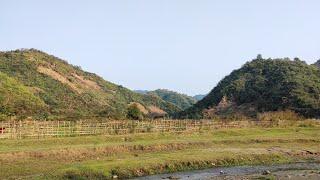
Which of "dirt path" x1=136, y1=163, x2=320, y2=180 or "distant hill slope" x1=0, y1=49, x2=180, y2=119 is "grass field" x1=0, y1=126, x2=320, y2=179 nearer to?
"dirt path" x1=136, y1=163, x2=320, y2=180

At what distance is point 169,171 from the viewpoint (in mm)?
30266

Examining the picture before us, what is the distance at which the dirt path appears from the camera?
28.1 meters

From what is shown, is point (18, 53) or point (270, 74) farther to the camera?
point (18, 53)

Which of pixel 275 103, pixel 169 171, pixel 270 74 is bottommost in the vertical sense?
pixel 169 171

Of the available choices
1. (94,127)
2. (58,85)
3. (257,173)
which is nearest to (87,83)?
(58,85)

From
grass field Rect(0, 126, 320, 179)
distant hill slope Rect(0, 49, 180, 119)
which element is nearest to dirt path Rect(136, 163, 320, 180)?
grass field Rect(0, 126, 320, 179)

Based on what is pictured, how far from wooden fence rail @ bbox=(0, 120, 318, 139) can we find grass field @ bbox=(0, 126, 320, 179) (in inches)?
107

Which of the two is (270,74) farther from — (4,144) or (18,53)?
(4,144)

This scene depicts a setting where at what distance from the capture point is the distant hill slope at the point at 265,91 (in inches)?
3514

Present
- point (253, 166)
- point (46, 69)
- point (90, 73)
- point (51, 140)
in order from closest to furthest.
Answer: point (253, 166) → point (51, 140) → point (46, 69) → point (90, 73)

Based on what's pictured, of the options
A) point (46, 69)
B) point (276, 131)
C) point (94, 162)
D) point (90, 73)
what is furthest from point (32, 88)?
point (94, 162)

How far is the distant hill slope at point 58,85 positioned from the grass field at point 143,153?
4255 cm

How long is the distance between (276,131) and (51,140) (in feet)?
75.0

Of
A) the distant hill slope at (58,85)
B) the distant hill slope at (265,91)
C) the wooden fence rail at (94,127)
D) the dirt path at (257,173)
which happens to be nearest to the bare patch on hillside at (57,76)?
the distant hill slope at (58,85)
